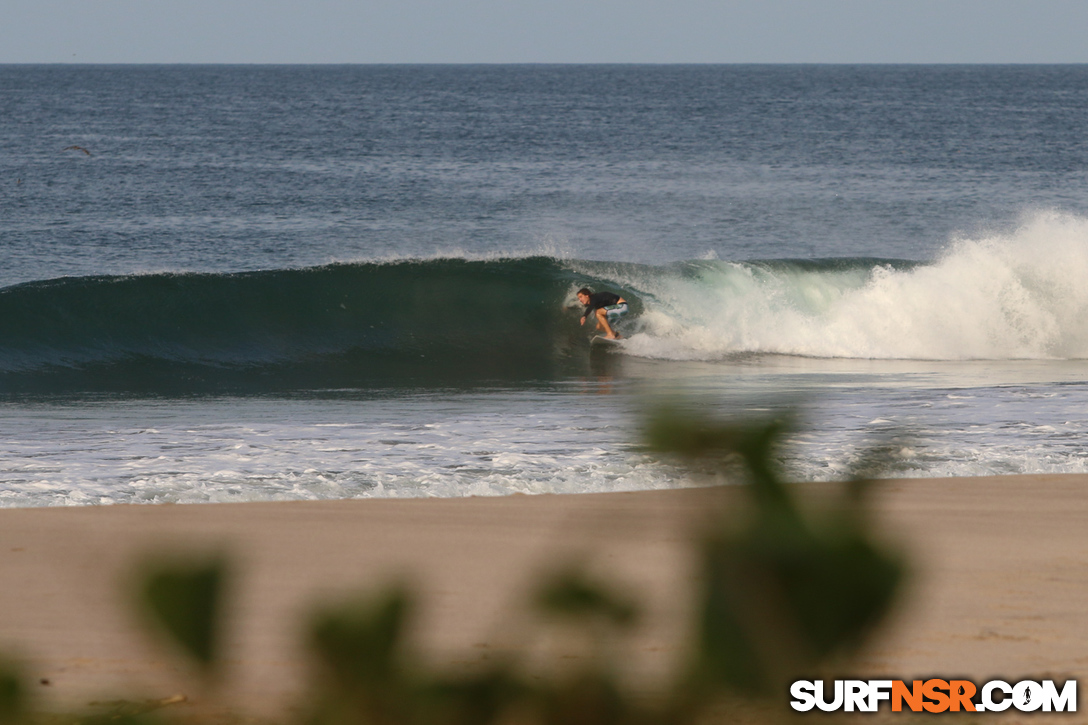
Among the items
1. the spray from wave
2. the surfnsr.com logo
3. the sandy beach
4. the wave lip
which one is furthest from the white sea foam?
the surfnsr.com logo

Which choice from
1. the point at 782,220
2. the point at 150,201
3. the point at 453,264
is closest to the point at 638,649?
the point at 453,264

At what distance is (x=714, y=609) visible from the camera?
0.59 metres

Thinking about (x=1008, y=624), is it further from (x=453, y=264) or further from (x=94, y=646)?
(x=453, y=264)

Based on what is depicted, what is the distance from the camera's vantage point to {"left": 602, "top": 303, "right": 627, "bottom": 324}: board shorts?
656 inches

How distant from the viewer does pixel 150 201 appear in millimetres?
35438

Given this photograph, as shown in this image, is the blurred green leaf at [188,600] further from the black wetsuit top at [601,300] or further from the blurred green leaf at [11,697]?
the black wetsuit top at [601,300]

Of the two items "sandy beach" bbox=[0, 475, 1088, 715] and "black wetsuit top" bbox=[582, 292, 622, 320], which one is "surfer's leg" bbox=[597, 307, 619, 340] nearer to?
"black wetsuit top" bbox=[582, 292, 622, 320]

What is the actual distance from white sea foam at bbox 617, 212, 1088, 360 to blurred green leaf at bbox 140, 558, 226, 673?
48.8ft

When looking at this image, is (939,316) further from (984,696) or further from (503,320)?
(984,696)

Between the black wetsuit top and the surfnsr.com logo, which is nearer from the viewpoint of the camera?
the surfnsr.com logo

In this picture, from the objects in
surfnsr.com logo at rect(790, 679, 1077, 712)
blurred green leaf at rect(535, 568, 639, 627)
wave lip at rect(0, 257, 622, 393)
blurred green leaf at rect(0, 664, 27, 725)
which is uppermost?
wave lip at rect(0, 257, 622, 393)

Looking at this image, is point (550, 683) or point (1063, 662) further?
point (1063, 662)

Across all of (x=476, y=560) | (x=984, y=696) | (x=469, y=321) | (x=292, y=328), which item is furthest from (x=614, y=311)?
(x=984, y=696)

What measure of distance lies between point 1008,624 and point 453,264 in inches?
611
